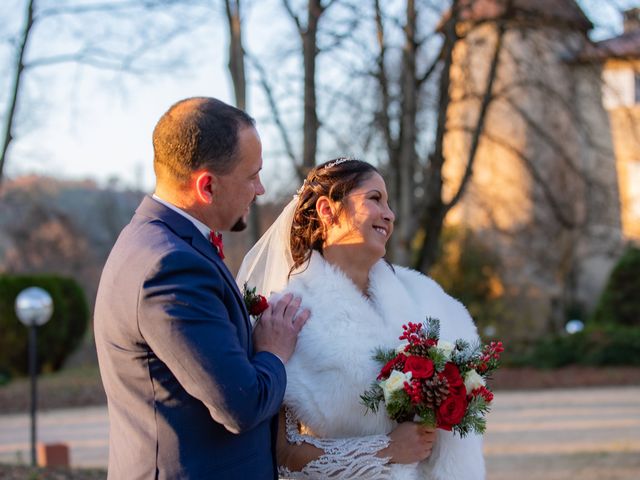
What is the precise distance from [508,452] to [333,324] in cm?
655

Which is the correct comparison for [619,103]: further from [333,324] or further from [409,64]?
[333,324]

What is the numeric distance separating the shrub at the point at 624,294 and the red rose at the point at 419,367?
1763 centimetres

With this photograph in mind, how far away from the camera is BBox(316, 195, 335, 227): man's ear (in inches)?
138

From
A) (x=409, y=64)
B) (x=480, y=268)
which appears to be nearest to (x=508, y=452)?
(x=409, y=64)

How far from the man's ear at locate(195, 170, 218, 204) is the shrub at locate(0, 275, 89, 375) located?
18.2m

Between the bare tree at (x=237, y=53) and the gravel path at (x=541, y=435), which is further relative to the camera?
the gravel path at (x=541, y=435)

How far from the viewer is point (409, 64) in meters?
9.89

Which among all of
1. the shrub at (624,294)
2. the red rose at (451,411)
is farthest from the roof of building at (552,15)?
the shrub at (624,294)

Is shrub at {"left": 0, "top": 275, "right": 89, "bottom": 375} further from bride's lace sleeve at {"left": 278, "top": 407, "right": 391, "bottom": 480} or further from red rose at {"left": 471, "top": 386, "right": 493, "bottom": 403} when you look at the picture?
red rose at {"left": 471, "top": 386, "right": 493, "bottom": 403}

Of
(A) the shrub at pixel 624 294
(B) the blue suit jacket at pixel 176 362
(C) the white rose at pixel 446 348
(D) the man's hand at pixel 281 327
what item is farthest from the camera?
(A) the shrub at pixel 624 294

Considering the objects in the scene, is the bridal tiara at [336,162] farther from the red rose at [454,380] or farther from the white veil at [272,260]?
the red rose at [454,380]

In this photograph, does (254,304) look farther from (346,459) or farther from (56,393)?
(56,393)

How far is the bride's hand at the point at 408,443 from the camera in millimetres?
3102

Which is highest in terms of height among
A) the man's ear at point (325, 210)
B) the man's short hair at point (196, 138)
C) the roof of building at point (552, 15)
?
the roof of building at point (552, 15)
